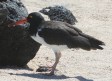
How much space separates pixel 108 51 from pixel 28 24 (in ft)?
11.1

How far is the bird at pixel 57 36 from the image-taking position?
12016 millimetres

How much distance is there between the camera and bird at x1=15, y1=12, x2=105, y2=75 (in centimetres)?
1202

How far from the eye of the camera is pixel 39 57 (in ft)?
46.4

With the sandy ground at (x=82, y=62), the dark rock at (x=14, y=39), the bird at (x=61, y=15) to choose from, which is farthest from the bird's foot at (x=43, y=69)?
the bird at (x=61, y=15)

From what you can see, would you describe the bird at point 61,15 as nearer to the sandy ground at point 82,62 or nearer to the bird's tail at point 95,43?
the sandy ground at point 82,62

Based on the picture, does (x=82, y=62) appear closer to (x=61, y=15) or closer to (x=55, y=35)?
(x=55, y=35)

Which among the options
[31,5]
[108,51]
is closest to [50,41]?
[108,51]

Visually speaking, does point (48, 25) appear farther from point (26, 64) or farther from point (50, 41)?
point (26, 64)

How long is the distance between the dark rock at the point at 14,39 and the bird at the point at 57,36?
381 mm

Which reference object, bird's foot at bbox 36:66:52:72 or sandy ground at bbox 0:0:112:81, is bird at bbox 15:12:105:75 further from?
sandy ground at bbox 0:0:112:81

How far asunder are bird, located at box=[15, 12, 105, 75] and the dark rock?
0.38 m

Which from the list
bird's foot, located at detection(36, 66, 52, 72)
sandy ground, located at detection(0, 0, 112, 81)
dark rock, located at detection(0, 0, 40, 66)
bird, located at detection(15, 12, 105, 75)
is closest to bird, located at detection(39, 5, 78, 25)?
sandy ground, located at detection(0, 0, 112, 81)

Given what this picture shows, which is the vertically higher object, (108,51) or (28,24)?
(28,24)

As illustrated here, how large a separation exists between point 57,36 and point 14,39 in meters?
1.20
